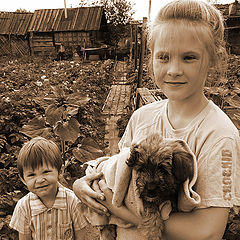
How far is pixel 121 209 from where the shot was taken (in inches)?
50.4

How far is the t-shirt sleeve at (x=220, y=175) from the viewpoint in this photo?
3.67 ft

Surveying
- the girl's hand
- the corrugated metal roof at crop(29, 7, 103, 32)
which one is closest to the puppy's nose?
the girl's hand

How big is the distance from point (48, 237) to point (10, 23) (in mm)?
28637

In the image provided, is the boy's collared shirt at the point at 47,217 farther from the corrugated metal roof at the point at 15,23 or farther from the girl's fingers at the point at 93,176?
the corrugated metal roof at the point at 15,23


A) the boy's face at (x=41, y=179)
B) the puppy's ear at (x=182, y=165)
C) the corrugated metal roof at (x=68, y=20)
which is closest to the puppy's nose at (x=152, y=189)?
the puppy's ear at (x=182, y=165)

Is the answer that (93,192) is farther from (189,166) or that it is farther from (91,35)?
(91,35)

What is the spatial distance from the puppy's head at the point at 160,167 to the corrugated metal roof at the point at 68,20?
2502 centimetres

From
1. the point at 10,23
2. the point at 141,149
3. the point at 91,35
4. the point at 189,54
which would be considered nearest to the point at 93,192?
the point at 141,149

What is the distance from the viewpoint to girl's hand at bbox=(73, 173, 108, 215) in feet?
4.57

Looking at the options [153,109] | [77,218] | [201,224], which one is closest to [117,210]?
[201,224]

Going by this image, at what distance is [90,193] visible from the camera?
142 cm

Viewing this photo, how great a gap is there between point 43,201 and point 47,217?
125mm

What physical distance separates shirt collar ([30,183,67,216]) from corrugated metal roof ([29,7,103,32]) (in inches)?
959

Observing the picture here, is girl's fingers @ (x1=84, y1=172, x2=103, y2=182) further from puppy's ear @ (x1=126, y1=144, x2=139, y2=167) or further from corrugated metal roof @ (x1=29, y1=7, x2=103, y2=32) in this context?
corrugated metal roof @ (x1=29, y1=7, x2=103, y2=32)
